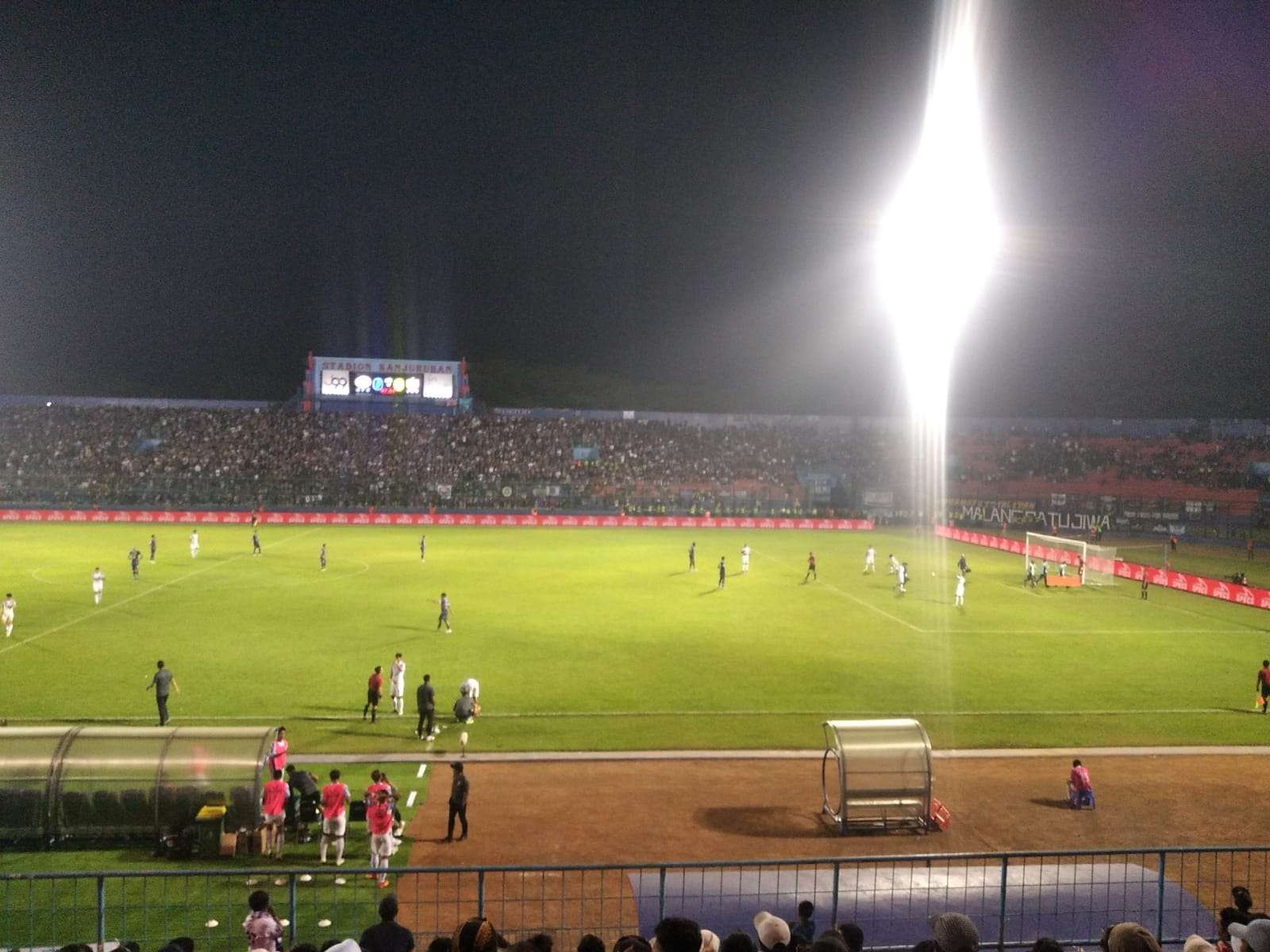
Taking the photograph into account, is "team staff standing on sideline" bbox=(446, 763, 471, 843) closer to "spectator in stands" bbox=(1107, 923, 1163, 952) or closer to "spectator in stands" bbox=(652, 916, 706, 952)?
"spectator in stands" bbox=(652, 916, 706, 952)

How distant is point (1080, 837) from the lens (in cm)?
1466

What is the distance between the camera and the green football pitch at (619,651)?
21.0m

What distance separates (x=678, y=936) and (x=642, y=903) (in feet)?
24.6

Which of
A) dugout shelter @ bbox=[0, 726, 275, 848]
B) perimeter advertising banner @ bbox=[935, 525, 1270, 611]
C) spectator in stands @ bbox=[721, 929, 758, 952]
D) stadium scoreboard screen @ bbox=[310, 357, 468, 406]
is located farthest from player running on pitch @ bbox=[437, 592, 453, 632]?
Answer: stadium scoreboard screen @ bbox=[310, 357, 468, 406]

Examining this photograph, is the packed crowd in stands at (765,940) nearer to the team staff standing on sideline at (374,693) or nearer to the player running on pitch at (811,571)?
the team staff standing on sideline at (374,693)

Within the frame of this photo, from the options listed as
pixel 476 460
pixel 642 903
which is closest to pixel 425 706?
pixel 642 903

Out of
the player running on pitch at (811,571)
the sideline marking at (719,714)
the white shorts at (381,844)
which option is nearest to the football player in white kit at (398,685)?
the sideline marking at (719,714)

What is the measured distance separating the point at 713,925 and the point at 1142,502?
286 feet

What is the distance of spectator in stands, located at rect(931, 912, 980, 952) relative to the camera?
5.05 m

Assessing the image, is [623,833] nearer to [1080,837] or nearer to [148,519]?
[1080,837]

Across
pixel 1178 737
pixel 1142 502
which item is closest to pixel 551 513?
pixel 1142 502

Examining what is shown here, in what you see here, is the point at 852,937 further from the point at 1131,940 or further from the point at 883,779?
the point at 883,779

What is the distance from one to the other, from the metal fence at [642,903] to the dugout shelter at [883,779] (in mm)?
1699

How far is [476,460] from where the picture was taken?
9194 cm
